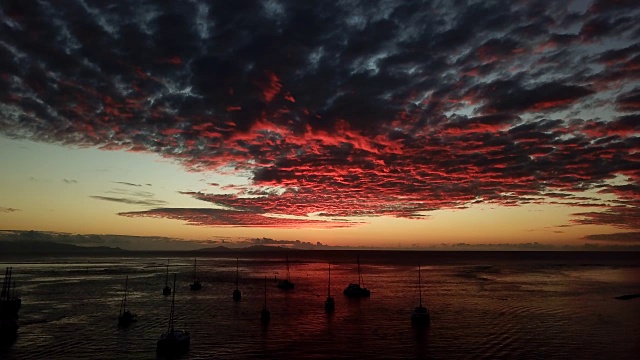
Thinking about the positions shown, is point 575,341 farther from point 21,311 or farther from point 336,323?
point 21,311

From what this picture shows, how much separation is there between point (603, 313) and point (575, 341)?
30.8 m

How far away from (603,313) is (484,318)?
1064 inches

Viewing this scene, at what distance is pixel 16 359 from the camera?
5119cm

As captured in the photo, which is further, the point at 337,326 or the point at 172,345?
the point at 337,326

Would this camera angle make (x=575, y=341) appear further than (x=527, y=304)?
No

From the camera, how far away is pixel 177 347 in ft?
178

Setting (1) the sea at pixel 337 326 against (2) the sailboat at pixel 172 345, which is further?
(1) the sea at pixel 337 326

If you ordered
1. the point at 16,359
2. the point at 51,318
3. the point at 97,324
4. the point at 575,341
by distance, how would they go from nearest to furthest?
1. the point at 16,359
2. the point at 575,341
3. the point at 97,324
4. the point at 51,318

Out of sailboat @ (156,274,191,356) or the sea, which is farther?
the sea

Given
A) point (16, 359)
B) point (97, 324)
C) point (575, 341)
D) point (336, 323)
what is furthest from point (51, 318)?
point (575, 341)

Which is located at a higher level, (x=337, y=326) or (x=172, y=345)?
(x=172, y=345)

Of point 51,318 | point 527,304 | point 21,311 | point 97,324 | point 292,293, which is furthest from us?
point 292,293

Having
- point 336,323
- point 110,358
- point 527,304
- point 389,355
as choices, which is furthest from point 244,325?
point 527,304

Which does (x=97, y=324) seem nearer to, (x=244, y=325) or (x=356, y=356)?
(x=244, y=325)
